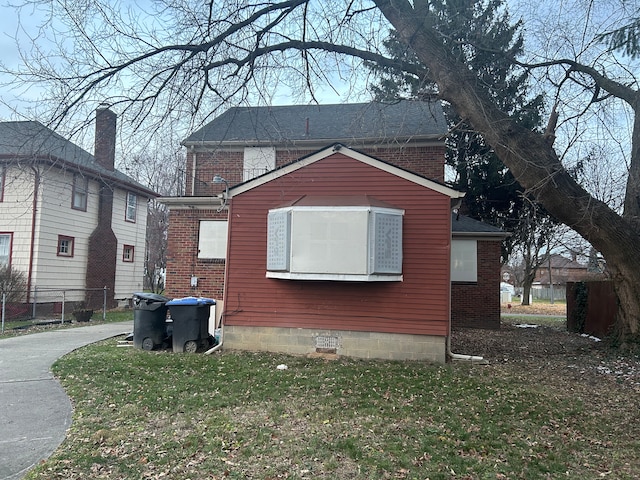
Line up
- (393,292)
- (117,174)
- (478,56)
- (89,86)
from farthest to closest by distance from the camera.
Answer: (117,174)
(478,56)
(393,292)
(89,86)

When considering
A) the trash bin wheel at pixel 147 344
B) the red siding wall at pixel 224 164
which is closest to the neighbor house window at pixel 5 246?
the red siding wall at pixel 224 164

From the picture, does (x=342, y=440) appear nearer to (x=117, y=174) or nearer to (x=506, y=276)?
(x=117, y=174)

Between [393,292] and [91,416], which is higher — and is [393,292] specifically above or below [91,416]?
above

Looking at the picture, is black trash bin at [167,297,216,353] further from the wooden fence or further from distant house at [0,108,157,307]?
the wooden fence

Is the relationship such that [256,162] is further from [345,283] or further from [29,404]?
[29,404]

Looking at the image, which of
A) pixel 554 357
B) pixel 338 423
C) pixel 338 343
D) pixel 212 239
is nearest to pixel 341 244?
pixel 338 343

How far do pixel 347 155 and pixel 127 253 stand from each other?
622 inches

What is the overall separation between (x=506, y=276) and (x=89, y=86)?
81158 mm

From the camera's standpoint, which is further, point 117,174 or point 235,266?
point 117,174

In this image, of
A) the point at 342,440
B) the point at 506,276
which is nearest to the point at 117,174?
the point at 342,440

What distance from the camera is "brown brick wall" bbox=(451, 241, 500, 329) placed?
15.4 meters

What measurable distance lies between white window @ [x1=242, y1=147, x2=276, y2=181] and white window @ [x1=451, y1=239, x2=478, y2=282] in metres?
6.77

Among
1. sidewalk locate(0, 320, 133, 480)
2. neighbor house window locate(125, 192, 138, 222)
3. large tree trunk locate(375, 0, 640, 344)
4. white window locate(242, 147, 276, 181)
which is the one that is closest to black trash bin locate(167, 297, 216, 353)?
sidewalk locate(0, 320, 133, 480)

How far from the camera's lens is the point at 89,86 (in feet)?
23.4
